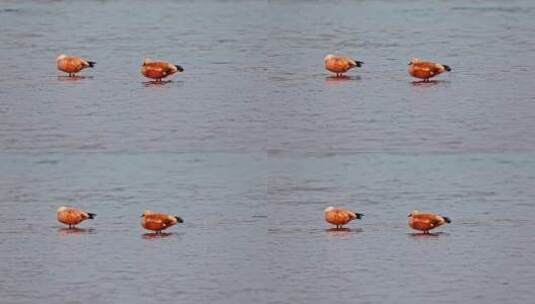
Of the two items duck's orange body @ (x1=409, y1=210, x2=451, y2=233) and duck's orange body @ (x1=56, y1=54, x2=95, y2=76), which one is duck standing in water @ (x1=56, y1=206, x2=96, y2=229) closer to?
duck's orange body @ (x1=409, y1=210, x2=451, y2=233)

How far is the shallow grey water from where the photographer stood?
8.19 meters

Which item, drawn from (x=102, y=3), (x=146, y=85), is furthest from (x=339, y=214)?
(x=102, y=3)

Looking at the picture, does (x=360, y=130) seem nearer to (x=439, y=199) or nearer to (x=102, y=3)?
(x=439, y=199)

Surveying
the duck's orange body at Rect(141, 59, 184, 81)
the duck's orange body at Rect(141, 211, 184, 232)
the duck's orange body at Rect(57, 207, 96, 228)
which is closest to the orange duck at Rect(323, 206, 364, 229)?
the duck's orange body at Rect(141, 211, 184, 232)

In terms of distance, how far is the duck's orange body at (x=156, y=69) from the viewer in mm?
11633

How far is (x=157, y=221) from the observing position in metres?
8.89

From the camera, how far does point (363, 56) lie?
1240cm

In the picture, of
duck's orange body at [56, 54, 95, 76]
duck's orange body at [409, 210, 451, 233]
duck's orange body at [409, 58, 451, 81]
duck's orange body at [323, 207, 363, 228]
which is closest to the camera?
duck's orange body at [409, 210, 451, 233]

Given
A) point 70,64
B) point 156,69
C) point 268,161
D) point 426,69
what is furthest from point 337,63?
point 268,161

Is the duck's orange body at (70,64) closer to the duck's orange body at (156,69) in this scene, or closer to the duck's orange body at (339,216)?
the duck's orange body at (156,69)

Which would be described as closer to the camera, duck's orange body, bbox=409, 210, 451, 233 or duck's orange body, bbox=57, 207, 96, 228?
duck's orange body, bbox=409, 210, 451, 233

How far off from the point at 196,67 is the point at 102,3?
2937mm

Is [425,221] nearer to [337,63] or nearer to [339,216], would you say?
[339,216]

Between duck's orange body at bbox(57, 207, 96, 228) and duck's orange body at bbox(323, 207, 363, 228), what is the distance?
1073 mm
